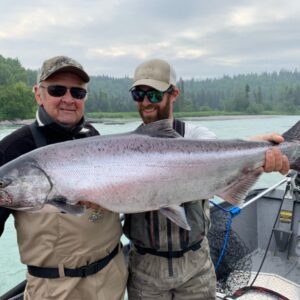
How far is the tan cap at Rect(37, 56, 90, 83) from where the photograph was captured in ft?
9.64

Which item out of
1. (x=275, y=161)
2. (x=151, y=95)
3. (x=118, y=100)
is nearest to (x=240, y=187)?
(x=275, y=161)

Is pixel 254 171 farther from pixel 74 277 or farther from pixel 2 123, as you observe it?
pixel 2 123

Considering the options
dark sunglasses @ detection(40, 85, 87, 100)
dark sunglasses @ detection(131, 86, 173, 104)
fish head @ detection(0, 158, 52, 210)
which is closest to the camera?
fish head @ detection(0, 158, 52, 210)

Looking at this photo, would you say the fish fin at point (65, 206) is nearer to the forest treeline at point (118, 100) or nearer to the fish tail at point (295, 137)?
the fish tail at point (295, 137)

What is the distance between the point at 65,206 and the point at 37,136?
2.18 ft

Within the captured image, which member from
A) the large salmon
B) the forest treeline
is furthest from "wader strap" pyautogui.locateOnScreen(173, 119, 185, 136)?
the forest treeline

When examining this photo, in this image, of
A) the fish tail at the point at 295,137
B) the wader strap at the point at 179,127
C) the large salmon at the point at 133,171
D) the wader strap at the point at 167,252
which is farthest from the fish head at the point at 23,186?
the fish tail at the point at 295,137

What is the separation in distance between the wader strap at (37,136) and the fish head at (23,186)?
1.16ft

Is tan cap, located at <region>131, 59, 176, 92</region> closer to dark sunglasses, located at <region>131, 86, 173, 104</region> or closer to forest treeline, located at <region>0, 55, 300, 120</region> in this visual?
dark sunglasses, located at <region>131, 86, 173, 104</region>

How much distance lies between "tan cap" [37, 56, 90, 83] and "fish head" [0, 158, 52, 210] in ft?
2.53

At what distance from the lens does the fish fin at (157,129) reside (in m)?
2.86

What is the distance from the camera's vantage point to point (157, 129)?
113 inches

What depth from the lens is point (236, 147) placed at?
120 inches

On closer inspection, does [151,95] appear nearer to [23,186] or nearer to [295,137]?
[295,137]
